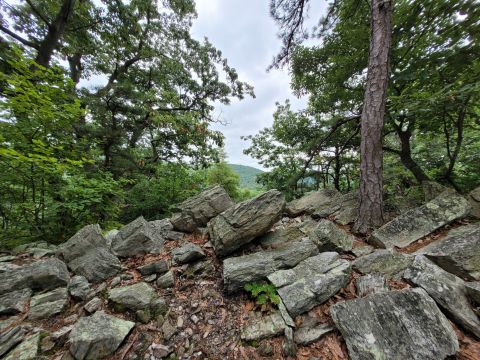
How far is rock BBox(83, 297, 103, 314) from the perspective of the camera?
223 cm

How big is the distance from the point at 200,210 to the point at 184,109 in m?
8.01

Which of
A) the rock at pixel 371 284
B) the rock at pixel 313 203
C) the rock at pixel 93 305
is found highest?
the rock at pixel 313 203

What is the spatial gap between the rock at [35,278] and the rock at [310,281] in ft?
8.63

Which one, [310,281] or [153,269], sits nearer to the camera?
[310,281]

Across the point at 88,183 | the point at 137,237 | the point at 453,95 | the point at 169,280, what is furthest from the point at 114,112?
the point at 453,95

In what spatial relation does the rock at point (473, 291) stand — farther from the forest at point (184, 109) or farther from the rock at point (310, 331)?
the forest at point (184, 109)

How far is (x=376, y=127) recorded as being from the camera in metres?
3.64

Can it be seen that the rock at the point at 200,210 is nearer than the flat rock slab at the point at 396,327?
No

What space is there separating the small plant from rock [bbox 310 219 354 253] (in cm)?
116

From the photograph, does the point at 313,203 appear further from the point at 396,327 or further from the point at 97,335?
the point at 97,335

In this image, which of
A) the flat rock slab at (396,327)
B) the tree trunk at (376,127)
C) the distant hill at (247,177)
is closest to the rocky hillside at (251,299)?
the flat rock slab at (396,327)

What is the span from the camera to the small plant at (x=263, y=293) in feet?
7.25

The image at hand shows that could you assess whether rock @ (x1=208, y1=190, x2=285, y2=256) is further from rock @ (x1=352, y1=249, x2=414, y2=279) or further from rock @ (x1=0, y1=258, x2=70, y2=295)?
rock @ (x1=0, y1=258, x2=70, y2=295)

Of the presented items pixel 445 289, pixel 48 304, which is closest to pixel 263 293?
pixel 445 289
